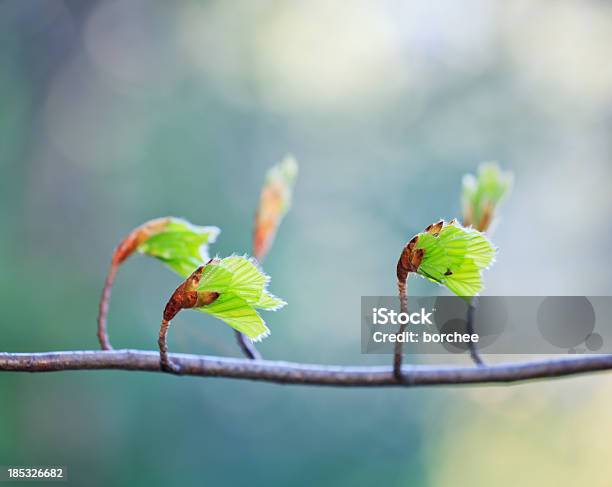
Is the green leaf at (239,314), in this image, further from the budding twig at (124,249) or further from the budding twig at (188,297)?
the budding twig at (124,249)

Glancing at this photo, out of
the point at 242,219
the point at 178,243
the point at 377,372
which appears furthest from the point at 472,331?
the point at 242,219

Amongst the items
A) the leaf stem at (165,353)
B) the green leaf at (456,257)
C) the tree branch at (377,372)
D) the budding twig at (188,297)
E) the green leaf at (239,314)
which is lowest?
the tree branch at (377,372)

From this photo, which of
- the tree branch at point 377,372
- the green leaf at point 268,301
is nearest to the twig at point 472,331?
the tree branch at point 377,372

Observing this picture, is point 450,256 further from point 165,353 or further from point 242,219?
point 242,219

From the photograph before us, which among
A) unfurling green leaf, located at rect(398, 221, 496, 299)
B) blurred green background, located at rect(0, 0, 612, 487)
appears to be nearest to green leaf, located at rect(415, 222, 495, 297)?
unfurling green leaf, located at rect(398, 221, 496, 299)

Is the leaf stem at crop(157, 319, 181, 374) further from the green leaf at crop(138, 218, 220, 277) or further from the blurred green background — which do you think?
the blurred green background

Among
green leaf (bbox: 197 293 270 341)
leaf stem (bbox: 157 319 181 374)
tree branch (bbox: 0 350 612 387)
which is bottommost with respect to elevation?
tree branch (bbox: 0 350 612 387)
